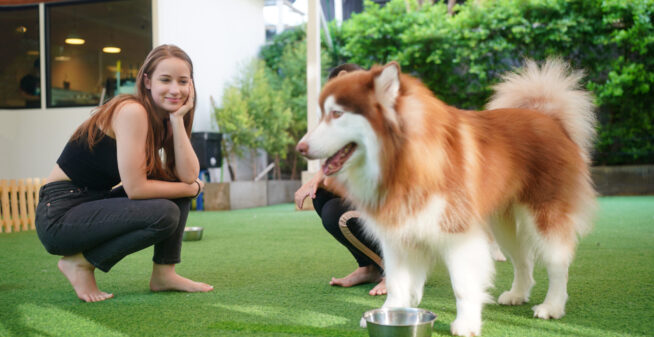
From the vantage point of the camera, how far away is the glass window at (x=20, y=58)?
913 centimetres

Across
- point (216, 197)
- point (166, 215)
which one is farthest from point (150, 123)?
point (216, 197)

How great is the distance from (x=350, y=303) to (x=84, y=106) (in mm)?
8051

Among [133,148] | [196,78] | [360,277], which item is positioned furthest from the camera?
[196,78]

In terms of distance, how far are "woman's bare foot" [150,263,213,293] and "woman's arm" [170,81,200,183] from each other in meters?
0.48

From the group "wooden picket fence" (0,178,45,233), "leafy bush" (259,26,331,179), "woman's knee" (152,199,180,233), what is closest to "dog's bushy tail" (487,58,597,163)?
"woman's knee" (152,199,180,233)

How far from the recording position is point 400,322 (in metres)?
1.92

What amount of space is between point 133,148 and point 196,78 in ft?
24.8

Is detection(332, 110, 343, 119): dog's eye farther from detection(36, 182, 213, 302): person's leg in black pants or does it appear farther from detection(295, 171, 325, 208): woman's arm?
detection(36, 182, 213, 302): person's leg in black pants

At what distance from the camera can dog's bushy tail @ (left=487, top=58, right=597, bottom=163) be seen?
8.33 feet

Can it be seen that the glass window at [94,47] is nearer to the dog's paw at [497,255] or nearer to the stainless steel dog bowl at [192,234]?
the stainless steel dog bowl at [192,234]

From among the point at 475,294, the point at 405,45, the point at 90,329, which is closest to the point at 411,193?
the point at 475,294

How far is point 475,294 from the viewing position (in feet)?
6.44

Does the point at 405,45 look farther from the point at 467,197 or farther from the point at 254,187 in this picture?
the point at 467,197

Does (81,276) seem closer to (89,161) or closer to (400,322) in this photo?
(89,161)
